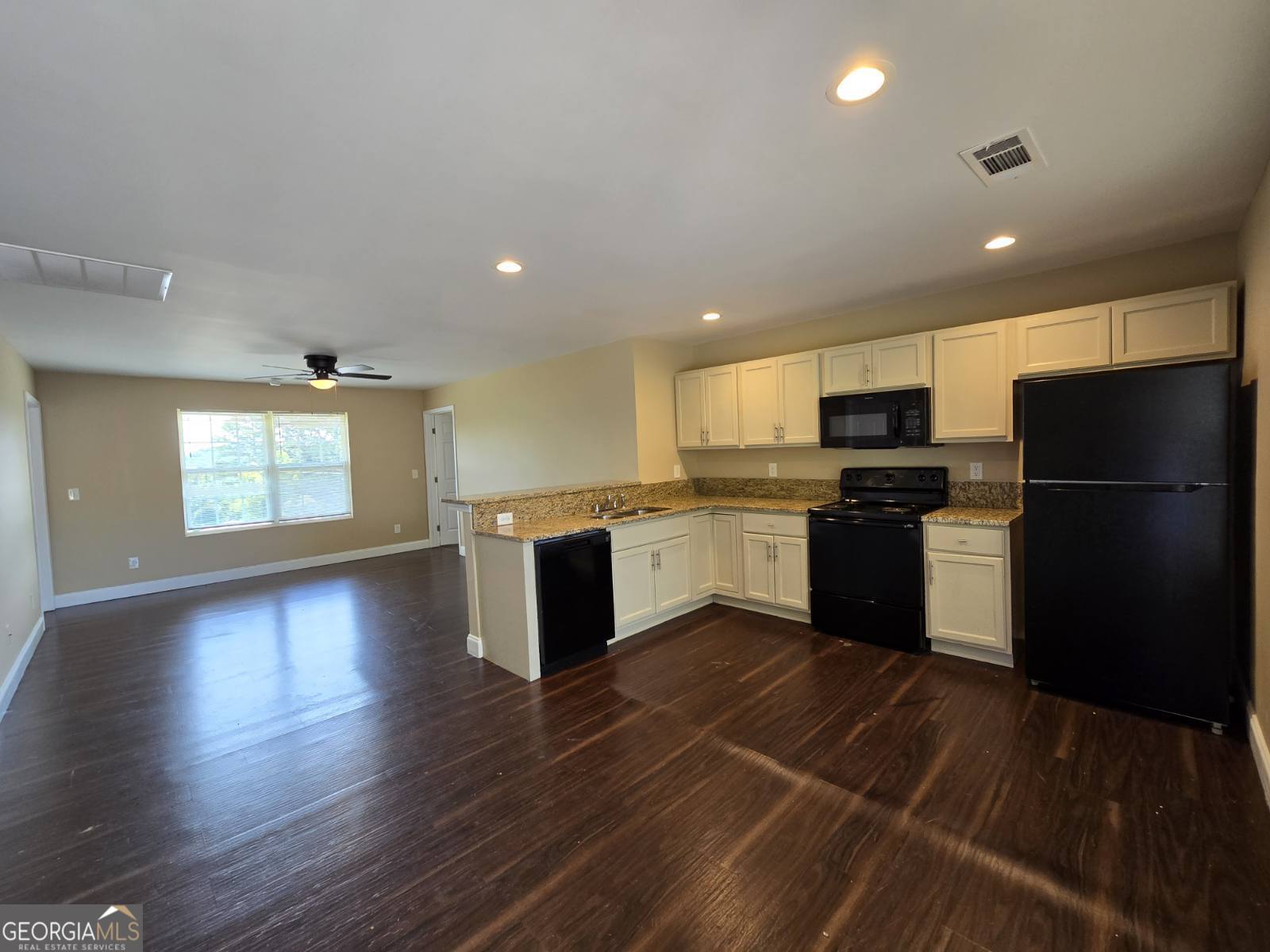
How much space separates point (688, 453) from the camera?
5.19 metres

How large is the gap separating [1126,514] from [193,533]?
8.45 metres

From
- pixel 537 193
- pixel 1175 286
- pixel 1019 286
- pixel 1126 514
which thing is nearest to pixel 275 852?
pixel 537 193

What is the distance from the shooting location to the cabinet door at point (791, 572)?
3.90 meters

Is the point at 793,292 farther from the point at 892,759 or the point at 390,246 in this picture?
the point at 892,759

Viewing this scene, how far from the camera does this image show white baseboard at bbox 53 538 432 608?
218 inches

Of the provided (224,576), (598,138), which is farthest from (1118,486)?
(224,576)

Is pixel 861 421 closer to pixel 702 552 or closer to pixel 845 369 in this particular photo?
pixel 845 369

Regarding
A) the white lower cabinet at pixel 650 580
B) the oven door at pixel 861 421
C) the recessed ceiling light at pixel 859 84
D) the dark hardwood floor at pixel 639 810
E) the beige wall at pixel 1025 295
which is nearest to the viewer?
the recessed ceiling light at pixel 859 84

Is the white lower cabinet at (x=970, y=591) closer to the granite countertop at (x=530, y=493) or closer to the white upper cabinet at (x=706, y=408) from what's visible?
the white upper cabinet at (x=706, y=408)

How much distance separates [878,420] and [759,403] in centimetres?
98

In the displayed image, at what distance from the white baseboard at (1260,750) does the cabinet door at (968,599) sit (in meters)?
0.94

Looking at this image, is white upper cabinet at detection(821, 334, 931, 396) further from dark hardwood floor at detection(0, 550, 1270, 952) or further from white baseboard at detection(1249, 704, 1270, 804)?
white baseboard at detection(1249, 704, 1270, 804)

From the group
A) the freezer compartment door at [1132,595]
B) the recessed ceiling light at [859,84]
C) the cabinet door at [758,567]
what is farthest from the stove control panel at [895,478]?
the recessed ceiling light at [859,84]

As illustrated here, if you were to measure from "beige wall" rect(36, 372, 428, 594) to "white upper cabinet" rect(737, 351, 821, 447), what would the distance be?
5.61 m
